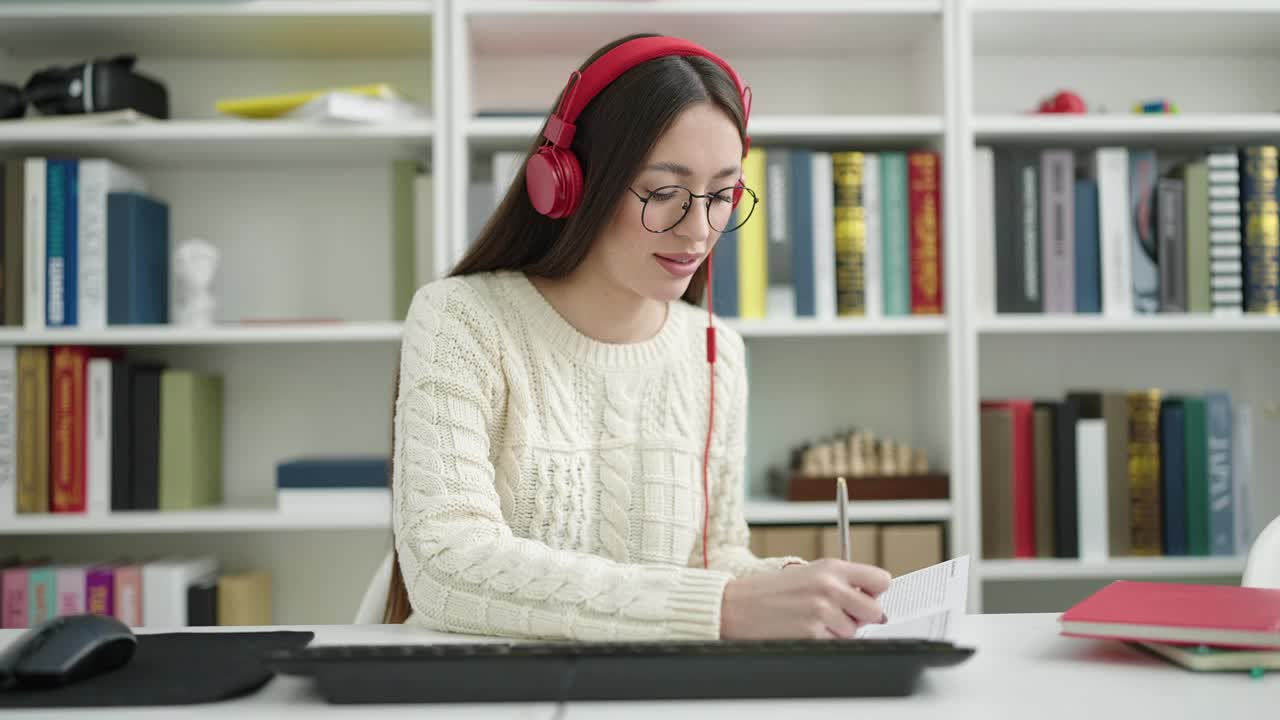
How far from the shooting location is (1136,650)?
2.65 ft

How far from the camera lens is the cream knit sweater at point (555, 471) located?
858 millimetres

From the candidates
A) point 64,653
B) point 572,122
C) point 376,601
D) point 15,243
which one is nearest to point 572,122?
point 572,122

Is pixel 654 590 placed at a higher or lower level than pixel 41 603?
higher

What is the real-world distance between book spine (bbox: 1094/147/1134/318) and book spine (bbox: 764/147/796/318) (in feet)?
1.86

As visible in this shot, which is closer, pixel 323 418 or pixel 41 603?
pixel 41 603

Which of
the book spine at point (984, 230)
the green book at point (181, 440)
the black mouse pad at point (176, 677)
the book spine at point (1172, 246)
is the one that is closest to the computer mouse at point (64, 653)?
the black mouse pad at point (176, 677)

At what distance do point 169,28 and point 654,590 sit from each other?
1.63 meters

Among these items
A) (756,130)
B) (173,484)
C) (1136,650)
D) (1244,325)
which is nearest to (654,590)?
(1136,650)

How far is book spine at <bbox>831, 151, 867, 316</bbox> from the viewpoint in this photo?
76.5 inches

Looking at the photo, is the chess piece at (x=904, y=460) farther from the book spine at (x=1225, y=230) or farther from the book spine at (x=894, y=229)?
the book spine at (x=1225, y=230)

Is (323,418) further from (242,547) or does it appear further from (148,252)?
(148,252)

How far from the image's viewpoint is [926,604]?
86 cm

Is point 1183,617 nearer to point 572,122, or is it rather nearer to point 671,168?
point 671,168

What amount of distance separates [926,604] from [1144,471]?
1.29 m
